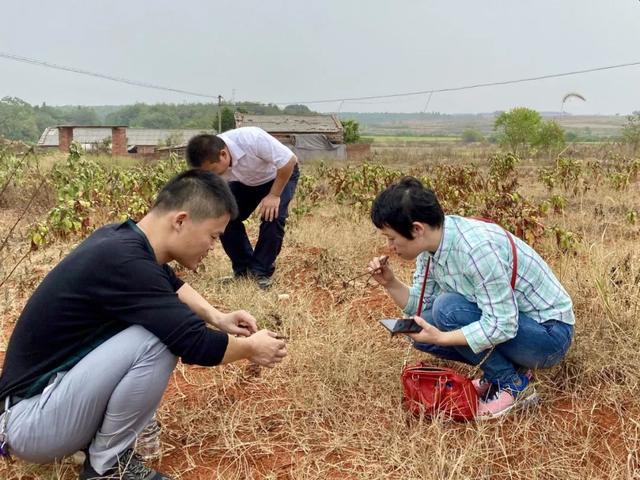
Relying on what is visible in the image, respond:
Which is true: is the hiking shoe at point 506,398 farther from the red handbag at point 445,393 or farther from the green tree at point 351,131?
the green tree at point 351,131

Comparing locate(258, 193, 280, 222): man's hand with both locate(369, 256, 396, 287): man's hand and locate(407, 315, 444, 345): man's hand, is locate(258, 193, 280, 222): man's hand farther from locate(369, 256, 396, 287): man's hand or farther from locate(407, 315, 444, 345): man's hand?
locate(407, 315, 444, 345): man's hand

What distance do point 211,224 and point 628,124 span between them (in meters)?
23.7

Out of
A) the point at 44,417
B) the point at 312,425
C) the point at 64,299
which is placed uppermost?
the point at 64,299

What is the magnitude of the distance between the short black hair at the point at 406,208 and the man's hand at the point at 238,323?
621mm

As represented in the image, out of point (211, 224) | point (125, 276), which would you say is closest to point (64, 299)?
point (125, 276)

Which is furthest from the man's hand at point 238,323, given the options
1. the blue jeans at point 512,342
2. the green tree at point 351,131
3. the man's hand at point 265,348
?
the green tree at point 351,131

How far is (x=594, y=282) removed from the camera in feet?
10.3

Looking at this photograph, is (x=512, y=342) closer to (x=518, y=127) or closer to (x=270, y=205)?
(x=270, y=205)

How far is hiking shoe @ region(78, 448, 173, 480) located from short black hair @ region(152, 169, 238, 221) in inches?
32.1

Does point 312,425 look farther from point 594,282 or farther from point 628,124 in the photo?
point 628,124

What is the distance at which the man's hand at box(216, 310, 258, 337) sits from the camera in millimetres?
2346

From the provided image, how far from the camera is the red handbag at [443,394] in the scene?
2299mm

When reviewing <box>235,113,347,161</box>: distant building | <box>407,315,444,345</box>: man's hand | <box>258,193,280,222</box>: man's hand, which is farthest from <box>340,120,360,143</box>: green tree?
<box>407,315,444,345</box>: man's hand

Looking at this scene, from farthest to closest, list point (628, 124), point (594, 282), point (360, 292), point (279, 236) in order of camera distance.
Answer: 1. point (628, 124)
2. point (279, 236)
3. point (360, 292)
4. point (594, 282)
